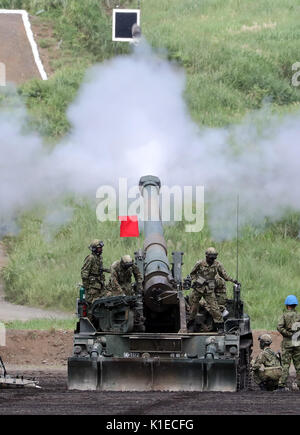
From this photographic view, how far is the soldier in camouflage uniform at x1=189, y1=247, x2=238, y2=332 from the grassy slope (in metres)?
7.20

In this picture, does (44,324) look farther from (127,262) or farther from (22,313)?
(127,262)

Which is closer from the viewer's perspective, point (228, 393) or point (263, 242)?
point (228, 393)

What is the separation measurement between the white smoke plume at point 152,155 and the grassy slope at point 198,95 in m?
0.70

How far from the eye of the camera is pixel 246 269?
99.8 ft

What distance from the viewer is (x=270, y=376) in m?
19.1

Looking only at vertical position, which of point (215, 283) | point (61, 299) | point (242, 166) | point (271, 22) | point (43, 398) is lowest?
point (43, 398)

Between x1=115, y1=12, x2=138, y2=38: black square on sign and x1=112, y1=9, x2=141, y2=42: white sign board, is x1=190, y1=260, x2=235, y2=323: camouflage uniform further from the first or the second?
x1=115, y1=12, x2=138, y2=38: black square on sign

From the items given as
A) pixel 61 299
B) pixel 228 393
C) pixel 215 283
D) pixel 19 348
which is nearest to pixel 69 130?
pixel 61 299

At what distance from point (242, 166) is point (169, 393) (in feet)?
52.7

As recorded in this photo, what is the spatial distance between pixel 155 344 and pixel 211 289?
4.89 ft

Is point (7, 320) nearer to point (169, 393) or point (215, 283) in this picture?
point (215, 283)

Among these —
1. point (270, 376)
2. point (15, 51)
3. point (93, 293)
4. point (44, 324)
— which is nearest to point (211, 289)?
point (270, 376)

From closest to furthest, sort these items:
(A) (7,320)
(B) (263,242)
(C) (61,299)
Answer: (A) (7,320) < (C) (61,299) < (B) (263,242)

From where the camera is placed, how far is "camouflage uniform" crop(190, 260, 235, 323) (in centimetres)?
2000
